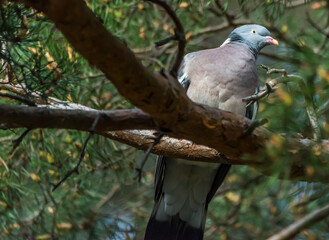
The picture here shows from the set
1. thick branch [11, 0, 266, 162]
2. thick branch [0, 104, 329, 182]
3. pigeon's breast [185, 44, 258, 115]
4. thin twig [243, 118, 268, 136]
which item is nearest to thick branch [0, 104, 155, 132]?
thick branch [0, 104, 329, 182]

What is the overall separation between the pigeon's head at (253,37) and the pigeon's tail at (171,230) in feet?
3.12

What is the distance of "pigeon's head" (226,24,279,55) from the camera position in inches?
100

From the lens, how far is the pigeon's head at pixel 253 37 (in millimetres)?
2543

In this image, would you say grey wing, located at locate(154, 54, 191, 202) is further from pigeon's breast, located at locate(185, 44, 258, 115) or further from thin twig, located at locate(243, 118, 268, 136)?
thin twig, located at locate(243, 118, 268, 136)

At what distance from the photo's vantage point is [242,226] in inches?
117

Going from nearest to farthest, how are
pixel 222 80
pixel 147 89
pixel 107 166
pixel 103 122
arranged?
1. pixel 147 89
2. pixel 103 122
3. pixel 222 80
4. pixel 107 166

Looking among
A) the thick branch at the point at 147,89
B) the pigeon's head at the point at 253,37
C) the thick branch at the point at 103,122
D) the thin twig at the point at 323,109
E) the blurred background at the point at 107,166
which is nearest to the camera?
the thick branch at the point at 147,89

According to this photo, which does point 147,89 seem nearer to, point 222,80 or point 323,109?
point 323,109

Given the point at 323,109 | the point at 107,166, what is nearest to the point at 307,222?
the point at 323,109

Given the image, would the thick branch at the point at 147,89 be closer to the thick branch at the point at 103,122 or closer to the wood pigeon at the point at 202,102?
the thick branch at the point at 103,122

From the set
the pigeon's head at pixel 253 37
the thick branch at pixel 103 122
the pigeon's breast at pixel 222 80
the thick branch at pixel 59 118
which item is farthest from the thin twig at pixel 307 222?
the pigeon's head at pixel 253 37

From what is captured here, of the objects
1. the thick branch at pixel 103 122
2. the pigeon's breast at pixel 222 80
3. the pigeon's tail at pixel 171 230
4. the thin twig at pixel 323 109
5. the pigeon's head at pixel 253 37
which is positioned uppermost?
the pigeon's head at pixel 253 37

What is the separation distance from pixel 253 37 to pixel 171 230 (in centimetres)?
110

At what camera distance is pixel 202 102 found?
7.30 ft
